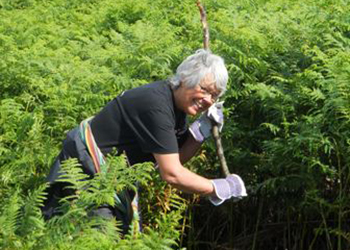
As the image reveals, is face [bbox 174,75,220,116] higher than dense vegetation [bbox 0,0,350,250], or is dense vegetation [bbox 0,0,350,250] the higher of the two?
face [bbox 174,75,220,116]

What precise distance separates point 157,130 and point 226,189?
66cm

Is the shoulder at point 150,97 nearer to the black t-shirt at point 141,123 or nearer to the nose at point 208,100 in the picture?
the black t-shirt at point 141,123

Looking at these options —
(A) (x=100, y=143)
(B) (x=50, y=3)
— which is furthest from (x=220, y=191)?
(B) (x=50, y=3)

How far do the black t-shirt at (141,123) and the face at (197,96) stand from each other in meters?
0.06

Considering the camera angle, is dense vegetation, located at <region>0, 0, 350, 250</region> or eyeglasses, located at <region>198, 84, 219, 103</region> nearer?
eyeglasses, located at <region>198, 84, 219, 103</region>

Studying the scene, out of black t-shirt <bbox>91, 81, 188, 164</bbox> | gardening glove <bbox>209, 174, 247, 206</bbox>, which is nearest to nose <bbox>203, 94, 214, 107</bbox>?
black t-shirt <bbox>91, 81, 188, 164</bbox>

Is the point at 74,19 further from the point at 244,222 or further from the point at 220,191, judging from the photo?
the point at 220,191

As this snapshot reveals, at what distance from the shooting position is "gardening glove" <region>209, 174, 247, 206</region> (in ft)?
15.8

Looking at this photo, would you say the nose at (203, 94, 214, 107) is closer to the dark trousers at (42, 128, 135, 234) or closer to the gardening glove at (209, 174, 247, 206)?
the gardening glove at (209, 174, 247, 206)

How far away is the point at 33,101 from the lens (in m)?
6.41

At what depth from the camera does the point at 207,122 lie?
536 cm

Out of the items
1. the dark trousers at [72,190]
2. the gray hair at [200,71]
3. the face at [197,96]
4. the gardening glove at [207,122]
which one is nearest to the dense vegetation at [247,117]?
the dark trousers at [72,190]

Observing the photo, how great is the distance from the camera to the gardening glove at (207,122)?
528 centimetres

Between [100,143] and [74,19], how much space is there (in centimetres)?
548
